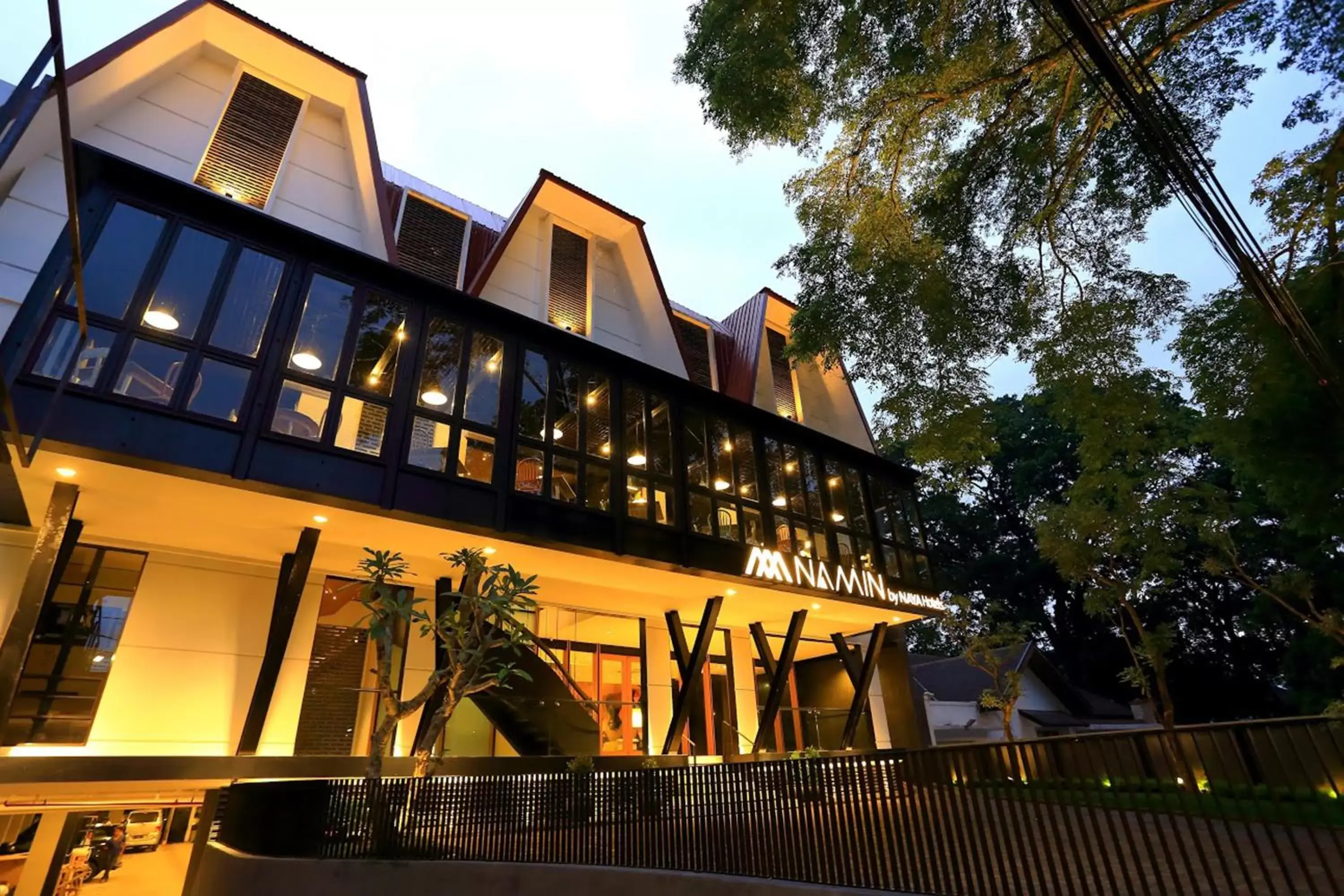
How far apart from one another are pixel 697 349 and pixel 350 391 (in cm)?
989

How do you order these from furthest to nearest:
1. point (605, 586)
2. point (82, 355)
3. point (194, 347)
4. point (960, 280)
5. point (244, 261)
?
point (605, 586) < point (960, 280) < point (244, 261) < point (194, 347) < point (82, 355)

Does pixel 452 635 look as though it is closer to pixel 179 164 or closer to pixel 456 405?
pixel 456 405

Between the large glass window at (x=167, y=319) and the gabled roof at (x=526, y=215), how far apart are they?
4532mm

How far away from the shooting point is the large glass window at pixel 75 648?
8.54 m

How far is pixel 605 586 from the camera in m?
12.9

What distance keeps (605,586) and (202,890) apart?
23.6 feet

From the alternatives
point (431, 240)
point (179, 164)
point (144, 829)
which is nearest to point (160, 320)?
point (179, 164)

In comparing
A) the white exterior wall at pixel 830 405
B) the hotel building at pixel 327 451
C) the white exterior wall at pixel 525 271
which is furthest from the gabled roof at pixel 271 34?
the white exterior wall at pixel 830 405

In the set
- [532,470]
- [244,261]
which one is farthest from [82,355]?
[532,470]

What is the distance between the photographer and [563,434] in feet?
35.5

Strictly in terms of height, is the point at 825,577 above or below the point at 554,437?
below

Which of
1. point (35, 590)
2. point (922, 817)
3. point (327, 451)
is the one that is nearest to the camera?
point (922, 817)

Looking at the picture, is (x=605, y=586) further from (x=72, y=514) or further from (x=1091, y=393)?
(x=1091, y=393)

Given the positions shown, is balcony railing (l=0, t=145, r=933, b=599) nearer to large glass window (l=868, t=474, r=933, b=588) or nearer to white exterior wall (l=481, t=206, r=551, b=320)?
white exterior wall (l=481, t=206, r=551, b=320)
